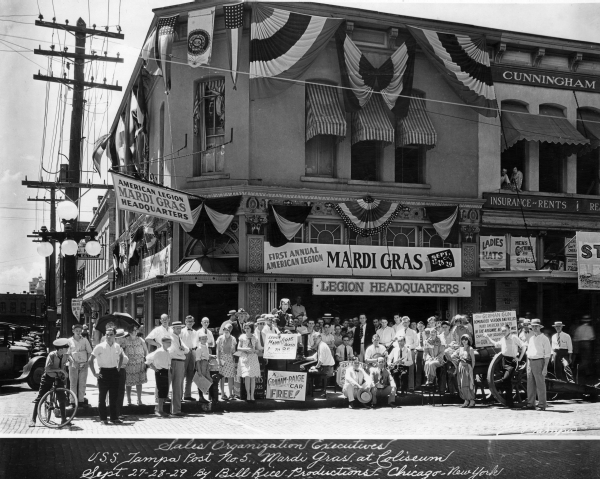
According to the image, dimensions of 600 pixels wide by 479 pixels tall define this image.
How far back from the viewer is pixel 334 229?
Answer: 22.1 metres

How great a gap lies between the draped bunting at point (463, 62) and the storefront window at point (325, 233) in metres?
5.78

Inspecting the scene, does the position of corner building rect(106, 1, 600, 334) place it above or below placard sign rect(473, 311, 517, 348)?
above

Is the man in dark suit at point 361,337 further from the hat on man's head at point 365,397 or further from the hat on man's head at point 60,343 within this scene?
the hat on man's head at point 60,343

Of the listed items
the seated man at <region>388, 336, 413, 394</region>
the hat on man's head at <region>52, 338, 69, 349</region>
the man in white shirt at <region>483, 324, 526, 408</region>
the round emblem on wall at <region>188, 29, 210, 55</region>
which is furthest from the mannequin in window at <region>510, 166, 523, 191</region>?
the hat on man's head at <region>52, 338, 69, 349</region>

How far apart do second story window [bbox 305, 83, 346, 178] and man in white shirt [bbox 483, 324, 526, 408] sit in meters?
7.96

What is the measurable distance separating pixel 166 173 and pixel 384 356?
30.3 feet

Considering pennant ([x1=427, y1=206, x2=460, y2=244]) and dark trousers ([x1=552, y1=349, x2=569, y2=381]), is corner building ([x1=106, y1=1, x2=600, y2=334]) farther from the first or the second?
dark trousers ([x1=552, y1=349, x2=569, y2=381])

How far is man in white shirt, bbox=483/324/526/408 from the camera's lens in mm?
15898

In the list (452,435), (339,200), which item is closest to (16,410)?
(452,435)

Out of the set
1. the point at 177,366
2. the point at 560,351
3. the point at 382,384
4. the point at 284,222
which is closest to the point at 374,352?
the point at 382,384

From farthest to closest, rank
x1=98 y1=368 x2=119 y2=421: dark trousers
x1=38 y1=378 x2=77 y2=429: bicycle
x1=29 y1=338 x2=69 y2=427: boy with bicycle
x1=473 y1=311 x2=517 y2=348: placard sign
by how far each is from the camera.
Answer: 1. x1=473 y1=311 x2=517 y2=348: placard sign
2. x1=98 y1=368 x2=119 y2=421: dark trousers
3. x1=29 y1=338 x2=69 y2=427: boy with bicycle
4. x1=38 y1=378 x2=77 y2=429: bicycle

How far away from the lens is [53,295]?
28.7m

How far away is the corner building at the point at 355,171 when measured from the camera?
21.1 metres

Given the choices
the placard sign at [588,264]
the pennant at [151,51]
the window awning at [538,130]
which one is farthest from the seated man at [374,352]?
the pennant at [151,51]
